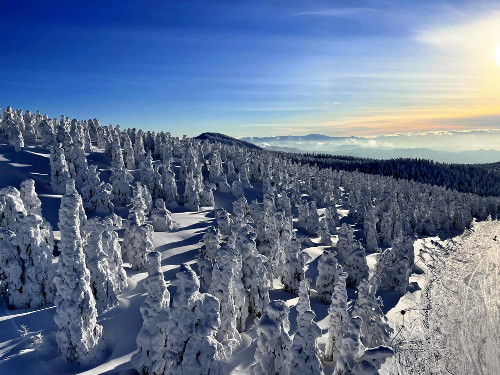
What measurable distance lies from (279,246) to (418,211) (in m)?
71.3

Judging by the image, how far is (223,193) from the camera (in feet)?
223

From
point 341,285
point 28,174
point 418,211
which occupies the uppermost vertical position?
point 28,174

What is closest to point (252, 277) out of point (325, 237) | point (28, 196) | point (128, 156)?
point (28, 196)

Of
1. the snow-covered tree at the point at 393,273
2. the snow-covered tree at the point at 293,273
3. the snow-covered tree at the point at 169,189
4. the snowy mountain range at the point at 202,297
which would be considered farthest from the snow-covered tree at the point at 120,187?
the snow-covered tree at the point at 393,273

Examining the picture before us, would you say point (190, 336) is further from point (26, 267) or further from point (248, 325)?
point (26, 267)

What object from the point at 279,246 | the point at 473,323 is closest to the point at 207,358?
the point at 279,246

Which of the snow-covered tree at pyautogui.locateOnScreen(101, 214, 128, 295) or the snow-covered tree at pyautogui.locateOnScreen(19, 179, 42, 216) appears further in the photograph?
the snow-covered tree at pyautogui.locateOnScreen(19, 179, 42, 216)

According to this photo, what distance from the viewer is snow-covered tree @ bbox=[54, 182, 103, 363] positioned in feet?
45.9

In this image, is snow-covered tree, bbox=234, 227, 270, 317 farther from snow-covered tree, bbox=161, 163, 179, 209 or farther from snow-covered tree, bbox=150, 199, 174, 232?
snow-covered tree, bbox=161, 163, 179, 209

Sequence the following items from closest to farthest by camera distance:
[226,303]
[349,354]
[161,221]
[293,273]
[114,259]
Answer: [349,354]
[226,303]
[114,259]
[293,273]
[161,221]

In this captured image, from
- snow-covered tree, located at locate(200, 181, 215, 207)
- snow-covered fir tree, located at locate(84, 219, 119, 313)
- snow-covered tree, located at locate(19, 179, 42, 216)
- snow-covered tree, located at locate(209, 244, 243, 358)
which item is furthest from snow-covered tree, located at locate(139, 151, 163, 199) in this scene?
Answer: snow-covered tree, located at locate(209, 244, 243, 358)

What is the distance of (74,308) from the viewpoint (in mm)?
14055

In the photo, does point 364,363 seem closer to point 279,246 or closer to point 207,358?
point 207,358

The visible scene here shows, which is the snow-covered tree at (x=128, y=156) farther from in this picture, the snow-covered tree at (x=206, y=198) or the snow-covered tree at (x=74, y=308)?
the snow-covered tree at (x=74, y=308)
